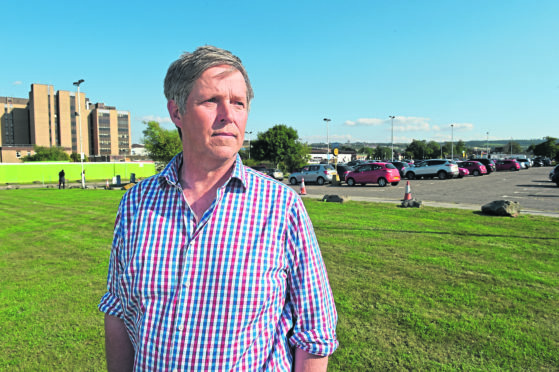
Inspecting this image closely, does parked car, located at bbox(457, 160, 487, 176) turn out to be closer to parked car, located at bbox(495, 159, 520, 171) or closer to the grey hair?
parked car, located at bbox(495, 159, 520, 171)

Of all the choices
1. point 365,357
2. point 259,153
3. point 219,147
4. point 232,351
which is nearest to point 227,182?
point 219,147

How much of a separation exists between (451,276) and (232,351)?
16.9 ft

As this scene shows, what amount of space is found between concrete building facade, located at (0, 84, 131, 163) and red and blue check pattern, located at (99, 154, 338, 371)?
116 meters

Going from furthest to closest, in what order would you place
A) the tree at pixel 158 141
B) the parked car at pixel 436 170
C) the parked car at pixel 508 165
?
the tree at pixel 158 141 < the parked car at pixel 508 165 < the parked car at pixel 436 170

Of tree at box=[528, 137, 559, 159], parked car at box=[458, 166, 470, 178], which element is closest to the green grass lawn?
parked car at box=[458, 166, 470, 178]

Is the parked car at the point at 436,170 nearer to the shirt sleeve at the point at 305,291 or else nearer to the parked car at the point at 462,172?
the parked car at the point at 462,172

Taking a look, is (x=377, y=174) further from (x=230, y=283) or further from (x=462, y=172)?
(x=230, y=283)

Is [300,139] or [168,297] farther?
[300,139]

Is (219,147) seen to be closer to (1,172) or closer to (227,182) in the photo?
(227,182)

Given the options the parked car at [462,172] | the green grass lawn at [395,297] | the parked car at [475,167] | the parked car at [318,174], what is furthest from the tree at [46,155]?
the green grass lawn at [395,297]

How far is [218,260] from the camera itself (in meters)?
1.25

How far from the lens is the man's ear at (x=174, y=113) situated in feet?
4.66

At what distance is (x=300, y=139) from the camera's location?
66.6m

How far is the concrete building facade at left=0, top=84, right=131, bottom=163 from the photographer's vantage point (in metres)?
112
